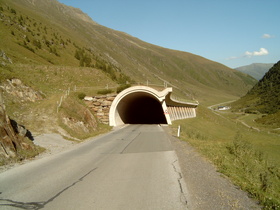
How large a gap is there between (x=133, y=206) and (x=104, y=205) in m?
0.66

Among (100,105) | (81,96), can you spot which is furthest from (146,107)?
(81,96)

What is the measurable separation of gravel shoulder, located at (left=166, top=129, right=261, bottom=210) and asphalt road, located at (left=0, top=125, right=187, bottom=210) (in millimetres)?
264

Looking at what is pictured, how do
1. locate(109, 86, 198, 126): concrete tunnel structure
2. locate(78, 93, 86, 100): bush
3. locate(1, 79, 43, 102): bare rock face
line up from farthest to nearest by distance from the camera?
1. locate(109, 86, 198, 126): concrete tunnel structure
2. locate(78, 93, 86, 100): bush
3. locate(1, 79, 43, 102): bare rock face

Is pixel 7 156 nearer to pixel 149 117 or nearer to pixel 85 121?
pixel 85 121

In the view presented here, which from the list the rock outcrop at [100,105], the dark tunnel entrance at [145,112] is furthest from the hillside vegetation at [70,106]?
the dark tunnel entrance at [145,112]

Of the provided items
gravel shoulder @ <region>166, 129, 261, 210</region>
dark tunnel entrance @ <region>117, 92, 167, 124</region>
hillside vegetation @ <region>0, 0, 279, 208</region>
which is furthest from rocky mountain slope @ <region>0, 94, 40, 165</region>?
dark tunnel entrance @ <region>117, 92, 167, 124</region>

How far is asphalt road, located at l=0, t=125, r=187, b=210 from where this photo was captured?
5641 millimetres

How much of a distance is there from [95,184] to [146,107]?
4089cm

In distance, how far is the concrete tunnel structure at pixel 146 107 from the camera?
3075 cm

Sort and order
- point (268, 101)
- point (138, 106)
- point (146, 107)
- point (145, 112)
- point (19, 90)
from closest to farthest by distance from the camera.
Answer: point (19, 90) < point (138, 106) < point (146, 107) < point (145, 112) < point (268, 101)

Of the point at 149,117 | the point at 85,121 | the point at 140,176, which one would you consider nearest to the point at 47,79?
the point at 85,121

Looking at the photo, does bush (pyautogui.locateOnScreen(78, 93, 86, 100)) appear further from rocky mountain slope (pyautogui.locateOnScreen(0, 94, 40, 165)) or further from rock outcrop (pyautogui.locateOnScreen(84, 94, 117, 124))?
rocky mountain slope (pyautogui.locateOnScreen(0, 94, 40, 165))

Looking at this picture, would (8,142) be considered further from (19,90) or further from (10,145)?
(19,90)

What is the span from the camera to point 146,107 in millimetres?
47844
